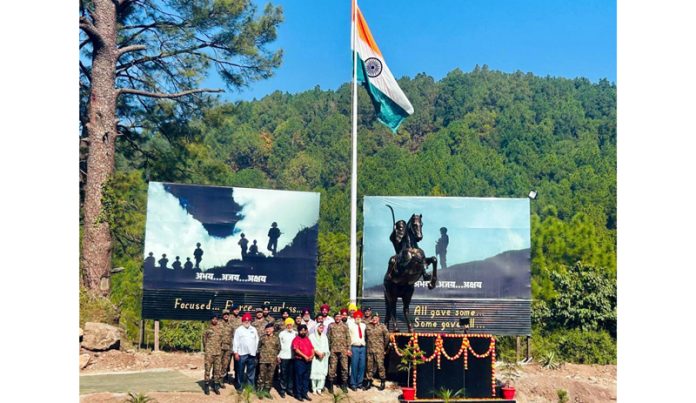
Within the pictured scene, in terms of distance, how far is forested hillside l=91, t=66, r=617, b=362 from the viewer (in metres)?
21.4

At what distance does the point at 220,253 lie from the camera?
17.4 meters

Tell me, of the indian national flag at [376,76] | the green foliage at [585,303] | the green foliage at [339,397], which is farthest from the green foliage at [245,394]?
the green foliage at [585,303]

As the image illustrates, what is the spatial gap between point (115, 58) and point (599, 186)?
34.2 metres

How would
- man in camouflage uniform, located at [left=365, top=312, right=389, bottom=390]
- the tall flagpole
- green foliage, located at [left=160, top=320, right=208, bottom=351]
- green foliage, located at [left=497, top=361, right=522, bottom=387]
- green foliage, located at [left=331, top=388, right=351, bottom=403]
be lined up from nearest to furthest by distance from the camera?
green foliage, located at [left=331, top=388, right=351, bottom=403], man in camouflage uniform, located at [left=365, top=312, right=389, bottom=390], green foliage, located at [left=497, top=361, right=522, bottom=387], the tall flagpole, green foliage, located at [left=160, top=320, right=208, bottom=351]

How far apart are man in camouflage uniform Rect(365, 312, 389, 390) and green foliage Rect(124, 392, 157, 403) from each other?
10.6 ft

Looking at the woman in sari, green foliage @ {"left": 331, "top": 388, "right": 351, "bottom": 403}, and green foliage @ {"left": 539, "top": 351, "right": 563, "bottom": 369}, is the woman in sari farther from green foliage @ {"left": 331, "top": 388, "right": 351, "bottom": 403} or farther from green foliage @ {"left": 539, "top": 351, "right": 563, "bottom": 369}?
green foliage @ {"left": 539, "top": 351, "right": 563, "bottom": 369}

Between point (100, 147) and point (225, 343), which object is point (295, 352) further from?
point (100, 147)

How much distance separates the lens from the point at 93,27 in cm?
2112

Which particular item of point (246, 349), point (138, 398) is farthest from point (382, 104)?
point (138, 398)

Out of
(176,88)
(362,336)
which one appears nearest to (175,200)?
(362,336)

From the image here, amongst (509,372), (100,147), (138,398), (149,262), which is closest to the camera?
(138,398)

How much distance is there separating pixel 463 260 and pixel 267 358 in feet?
20.8

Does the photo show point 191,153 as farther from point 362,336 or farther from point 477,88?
point 477,88

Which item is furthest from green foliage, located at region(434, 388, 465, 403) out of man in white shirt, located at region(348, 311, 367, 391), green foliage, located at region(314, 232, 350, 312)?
green foliage, located at region(314, 232, 350, 312)
